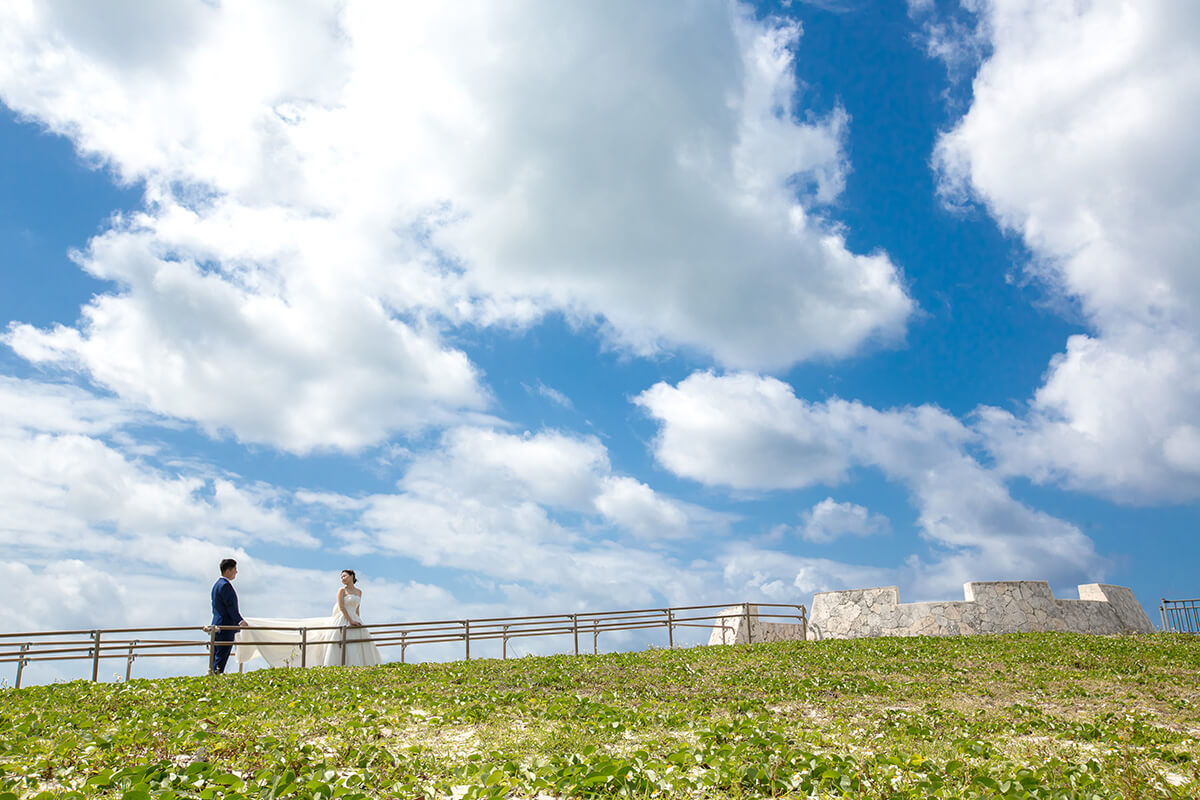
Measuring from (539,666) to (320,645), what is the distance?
16.7 feet

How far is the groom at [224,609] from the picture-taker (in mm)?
15734

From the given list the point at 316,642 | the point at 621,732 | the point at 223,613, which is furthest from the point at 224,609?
the point at 621,732

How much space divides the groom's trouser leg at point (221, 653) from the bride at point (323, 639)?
2.57ft

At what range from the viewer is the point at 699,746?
8.70 m

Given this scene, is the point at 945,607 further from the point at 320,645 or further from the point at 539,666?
the point at 320,645

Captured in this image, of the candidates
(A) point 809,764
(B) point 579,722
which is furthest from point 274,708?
(A) point 809,764

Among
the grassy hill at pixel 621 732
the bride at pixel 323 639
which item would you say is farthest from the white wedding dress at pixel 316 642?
the grassy hill at pixel 621 732

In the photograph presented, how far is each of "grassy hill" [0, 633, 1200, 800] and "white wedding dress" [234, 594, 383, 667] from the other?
2.18 m

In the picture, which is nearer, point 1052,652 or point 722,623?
point 1052,652

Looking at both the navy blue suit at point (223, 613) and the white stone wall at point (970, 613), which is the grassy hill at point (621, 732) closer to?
the navy blue suit at point (223, 613)

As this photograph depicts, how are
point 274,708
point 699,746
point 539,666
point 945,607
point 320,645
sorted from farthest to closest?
point 945,607, point 320,645, point 539,666, point 274,708, point 699,746

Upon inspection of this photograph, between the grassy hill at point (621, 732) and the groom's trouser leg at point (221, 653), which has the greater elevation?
the groom's trouser leg at point (221, 653)

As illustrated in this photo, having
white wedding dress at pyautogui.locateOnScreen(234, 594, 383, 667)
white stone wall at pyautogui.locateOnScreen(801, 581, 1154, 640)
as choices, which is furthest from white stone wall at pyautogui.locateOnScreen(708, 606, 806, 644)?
white wedding dress at pyautogui.locateOnScreen(234, 594, 383, 667)

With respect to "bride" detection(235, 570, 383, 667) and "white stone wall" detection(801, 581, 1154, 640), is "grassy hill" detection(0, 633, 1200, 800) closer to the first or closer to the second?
"bride" detection(235, 570, 383, 667)
